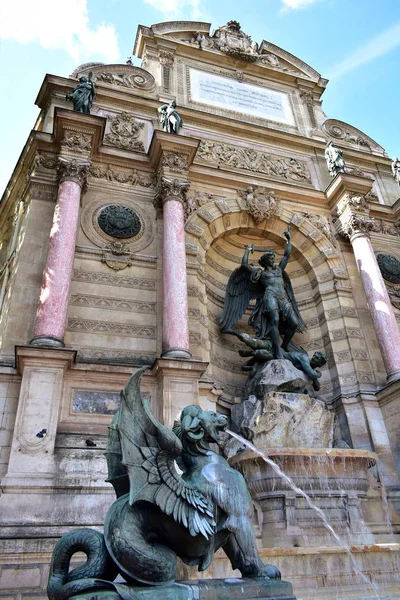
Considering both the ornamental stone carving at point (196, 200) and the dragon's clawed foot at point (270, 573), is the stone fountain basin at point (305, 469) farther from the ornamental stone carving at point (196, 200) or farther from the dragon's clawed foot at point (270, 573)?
the ornamental stone carving at point (196, 200)

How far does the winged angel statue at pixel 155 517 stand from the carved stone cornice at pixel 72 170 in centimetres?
755

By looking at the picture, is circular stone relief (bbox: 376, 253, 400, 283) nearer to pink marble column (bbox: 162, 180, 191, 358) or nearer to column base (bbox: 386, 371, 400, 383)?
column base (bbox: 386, 371, 400, 383)

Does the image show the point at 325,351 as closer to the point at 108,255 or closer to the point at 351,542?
the point at 351,542

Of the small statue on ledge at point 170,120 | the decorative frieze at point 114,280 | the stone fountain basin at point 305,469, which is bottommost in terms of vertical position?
the stone fountain basin at point 305,469

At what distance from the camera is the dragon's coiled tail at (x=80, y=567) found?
2850 millimetres

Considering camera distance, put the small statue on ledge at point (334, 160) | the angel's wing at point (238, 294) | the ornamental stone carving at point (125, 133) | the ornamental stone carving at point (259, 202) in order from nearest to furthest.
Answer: the angel's wing at point (238, 294) < the ornamental stone carving at point (125, 133) < the ornamental stone carving at point (259, 202) < the small statue on ledge at point (334, 160)

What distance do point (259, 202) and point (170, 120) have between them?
3198mm

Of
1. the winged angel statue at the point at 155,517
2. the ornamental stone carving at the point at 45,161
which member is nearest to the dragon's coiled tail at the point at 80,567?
the winged angel statue at the point at 155,517

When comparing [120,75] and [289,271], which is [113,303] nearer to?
[289,271]

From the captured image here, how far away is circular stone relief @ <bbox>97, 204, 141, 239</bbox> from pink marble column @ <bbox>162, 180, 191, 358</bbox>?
2.61 ft

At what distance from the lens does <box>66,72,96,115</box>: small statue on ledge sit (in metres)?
11.1

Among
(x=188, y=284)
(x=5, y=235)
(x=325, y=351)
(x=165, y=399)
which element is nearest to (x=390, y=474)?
(x=325, y=351)

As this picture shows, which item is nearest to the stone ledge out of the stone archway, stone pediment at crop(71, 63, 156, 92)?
the stone archway

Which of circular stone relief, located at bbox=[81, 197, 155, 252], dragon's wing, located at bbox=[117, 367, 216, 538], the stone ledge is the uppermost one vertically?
circular stone relief, located at bbox=[81, 197, 155, 252]
